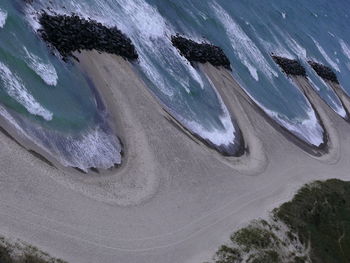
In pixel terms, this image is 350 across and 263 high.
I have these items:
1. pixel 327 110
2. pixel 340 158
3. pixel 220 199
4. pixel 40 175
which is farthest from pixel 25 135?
pixel 327 110

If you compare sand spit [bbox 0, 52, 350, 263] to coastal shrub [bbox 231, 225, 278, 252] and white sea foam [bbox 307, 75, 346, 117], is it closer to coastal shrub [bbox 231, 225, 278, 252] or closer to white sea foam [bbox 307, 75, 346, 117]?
coastal shrub [bbox 231, 225, 278, 252]

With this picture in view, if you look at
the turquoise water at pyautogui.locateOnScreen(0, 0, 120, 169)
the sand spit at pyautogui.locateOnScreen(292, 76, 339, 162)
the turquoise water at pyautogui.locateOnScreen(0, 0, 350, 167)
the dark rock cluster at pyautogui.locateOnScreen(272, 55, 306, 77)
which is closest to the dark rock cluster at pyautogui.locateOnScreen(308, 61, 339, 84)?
the turquoise water at pyautogui.locateOnScreen(0, 0, 350, 167)

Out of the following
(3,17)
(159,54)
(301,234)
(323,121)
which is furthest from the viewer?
(323,121)

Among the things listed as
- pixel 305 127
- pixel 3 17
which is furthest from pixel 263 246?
pixel 305 127

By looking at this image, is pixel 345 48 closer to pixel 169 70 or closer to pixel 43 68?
pixel 169 70

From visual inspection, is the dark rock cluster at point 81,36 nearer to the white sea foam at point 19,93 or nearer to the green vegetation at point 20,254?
the white sea foam at point 19,93

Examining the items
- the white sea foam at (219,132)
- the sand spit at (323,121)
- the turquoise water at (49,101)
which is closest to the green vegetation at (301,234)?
the white sea foam at (219,132)
